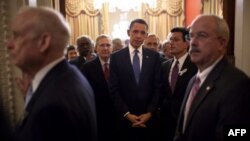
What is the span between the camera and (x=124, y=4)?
8.88 meters

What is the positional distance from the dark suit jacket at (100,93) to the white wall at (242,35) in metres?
1.43

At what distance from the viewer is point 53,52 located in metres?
1.34

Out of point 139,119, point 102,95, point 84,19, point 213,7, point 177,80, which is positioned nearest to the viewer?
point 177,80

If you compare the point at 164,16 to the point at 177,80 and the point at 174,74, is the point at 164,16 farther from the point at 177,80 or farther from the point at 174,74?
the point at 177,80

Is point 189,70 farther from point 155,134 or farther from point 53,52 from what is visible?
point 53,52

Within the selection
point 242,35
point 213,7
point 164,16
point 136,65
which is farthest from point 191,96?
point 164,16

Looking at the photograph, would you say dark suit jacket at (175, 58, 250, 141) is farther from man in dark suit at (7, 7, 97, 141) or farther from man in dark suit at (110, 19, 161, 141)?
man in dark suit at (110, 19, 161, 141)

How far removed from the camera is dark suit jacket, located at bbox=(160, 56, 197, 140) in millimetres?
2928

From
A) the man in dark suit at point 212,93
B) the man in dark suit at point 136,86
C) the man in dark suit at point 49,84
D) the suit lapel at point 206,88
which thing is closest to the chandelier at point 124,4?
the man in dark suit at point 136,86

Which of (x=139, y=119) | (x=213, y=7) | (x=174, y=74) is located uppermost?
(x=213, y=7)

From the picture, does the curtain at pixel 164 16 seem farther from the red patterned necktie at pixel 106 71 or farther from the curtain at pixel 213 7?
the red patterned necktie at pixel 106 71

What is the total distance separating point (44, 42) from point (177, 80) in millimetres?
1855

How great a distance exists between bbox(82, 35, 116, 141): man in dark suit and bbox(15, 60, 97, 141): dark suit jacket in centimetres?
206

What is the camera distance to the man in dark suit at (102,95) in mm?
3471
